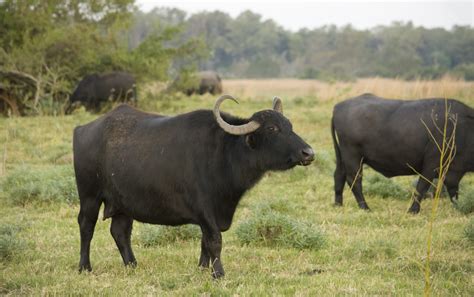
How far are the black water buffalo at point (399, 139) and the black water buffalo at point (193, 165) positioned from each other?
154 inches

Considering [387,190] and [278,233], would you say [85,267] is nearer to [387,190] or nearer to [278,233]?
[278,233]

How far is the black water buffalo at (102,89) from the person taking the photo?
22109mm

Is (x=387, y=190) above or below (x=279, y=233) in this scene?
below

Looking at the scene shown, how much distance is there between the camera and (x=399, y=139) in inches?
417

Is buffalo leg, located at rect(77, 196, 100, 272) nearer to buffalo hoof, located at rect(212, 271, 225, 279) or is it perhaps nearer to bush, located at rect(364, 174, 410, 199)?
buffalo hoof, located at rect(212, 271, 225, 279)

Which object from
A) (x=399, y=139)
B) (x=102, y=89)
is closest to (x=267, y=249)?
(x=399, y=139)

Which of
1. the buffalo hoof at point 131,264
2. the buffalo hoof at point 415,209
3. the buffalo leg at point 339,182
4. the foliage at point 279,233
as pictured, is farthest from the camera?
the buffalo leg at point 339,182

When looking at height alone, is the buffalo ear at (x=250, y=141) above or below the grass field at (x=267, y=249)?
above

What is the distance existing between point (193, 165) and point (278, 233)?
1.97 m

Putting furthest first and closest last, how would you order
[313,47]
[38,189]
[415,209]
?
[313,47], [38,189], [415,209]

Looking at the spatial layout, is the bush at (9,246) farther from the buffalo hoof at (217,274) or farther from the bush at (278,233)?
the bush at (278,233)

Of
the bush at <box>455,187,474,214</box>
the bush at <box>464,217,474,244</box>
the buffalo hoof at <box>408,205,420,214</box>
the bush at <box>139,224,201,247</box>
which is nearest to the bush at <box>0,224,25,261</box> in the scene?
the bush at <box>139,224,201,247</box>

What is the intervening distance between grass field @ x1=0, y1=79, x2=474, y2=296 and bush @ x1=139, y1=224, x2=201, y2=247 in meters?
0.02

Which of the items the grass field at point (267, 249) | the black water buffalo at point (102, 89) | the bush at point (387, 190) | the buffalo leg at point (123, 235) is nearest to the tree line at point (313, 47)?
the black water buffalo at point (102, 89)
